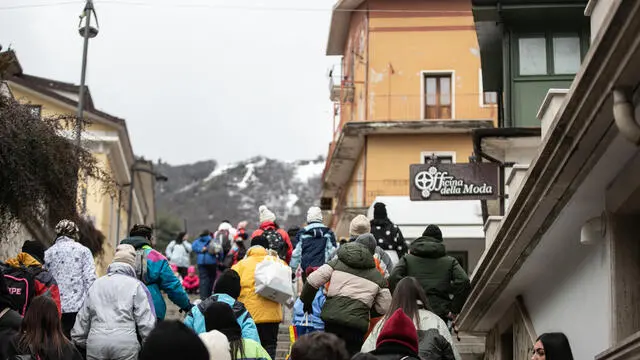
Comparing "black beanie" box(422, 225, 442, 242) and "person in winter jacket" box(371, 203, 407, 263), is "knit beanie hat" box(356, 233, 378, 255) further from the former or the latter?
"person in winter jacket" box(371, 203, 407, 263)

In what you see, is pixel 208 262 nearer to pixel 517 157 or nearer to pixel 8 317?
pixel 517 157

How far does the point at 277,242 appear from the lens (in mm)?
18797

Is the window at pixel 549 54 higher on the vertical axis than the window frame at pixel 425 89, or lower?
lower

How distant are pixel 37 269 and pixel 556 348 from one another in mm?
5612

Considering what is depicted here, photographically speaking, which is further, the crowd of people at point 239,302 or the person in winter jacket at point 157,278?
the person in winter jacket at point 157,278

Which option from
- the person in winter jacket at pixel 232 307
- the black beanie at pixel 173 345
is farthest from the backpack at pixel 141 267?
the black beanie at pixel 173 345

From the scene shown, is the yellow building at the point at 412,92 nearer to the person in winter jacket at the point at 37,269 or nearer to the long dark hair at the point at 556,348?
the person in winter jacket at the point at 37,269

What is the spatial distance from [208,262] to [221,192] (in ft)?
498

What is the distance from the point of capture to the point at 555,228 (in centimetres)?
1334

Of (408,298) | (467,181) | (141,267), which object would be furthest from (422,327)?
(467,181)

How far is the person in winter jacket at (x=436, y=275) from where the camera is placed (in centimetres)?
1349

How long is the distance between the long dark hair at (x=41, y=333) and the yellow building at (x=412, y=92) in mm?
37720

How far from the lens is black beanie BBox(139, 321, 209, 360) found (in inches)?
234

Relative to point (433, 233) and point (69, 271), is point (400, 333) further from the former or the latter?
point (69, 271)
